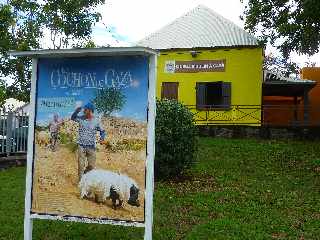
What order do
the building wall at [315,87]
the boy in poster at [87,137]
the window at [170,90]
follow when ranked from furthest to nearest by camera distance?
the building wall at [315,87] → the window at [170,90] → the boy in poster at [87,137]

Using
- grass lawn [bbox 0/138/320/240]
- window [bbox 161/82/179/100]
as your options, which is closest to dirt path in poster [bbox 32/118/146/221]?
grass lawn [bbox 0/138/320/240]

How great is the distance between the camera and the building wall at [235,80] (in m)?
23.1

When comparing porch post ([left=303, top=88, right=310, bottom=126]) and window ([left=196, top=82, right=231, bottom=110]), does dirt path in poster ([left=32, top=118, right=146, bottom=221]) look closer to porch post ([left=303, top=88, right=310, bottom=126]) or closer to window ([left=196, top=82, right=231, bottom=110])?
porch post ([left=303, top=88, right=310, bottom=126])

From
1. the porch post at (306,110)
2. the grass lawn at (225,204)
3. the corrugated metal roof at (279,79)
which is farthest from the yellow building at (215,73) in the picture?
the grass lawn at (225,204)

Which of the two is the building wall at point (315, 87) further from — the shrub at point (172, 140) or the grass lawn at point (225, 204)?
the shrub at point (172, 140)

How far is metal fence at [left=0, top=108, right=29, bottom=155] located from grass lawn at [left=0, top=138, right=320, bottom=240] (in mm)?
1118

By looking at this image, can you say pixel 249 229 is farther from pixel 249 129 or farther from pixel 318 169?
pixel 249 129

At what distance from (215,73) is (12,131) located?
11.9 meters

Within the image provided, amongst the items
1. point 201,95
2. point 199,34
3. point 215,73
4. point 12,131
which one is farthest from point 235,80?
point 12,131

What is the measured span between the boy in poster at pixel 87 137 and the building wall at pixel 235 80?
17415 millimetres

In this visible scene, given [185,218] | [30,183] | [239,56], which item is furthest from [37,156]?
[239,56]

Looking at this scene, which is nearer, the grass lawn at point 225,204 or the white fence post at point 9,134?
the grass lawn at point 225,204

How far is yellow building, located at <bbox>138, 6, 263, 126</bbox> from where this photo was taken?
75.9ft

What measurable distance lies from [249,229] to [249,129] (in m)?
13.4
